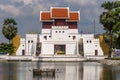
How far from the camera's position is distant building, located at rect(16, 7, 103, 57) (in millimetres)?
118875

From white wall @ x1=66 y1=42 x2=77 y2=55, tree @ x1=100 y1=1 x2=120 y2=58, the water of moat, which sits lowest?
the water of moat

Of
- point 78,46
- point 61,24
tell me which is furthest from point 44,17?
point 78,46

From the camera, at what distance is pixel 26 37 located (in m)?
123

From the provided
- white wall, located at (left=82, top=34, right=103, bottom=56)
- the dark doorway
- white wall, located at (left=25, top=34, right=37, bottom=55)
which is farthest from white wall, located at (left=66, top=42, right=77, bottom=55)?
white wall, located at (left=25, top=34, right=37, bottom=55)

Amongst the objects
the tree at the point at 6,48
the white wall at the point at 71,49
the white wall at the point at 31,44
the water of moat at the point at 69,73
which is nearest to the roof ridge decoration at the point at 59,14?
the white wall at the point at 31,44

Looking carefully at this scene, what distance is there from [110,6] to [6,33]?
114 feet

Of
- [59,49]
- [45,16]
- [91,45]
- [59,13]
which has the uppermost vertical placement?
[59,13]

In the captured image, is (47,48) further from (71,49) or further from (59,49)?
(59,49)

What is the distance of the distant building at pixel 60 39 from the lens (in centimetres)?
11888

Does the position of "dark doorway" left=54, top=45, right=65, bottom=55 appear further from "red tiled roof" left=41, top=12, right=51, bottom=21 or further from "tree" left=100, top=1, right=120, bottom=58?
"tree" left=100, top=1, right=120, bottom=58

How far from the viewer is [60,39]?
119m

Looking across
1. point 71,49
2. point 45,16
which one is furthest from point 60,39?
point 45,16

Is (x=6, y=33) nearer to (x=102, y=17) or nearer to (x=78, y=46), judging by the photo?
(x=78, y=46)

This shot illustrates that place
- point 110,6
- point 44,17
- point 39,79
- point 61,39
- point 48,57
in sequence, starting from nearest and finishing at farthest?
point 39,79 → point 110,6 → point 48,57 → point 61,39 → point 44,17
